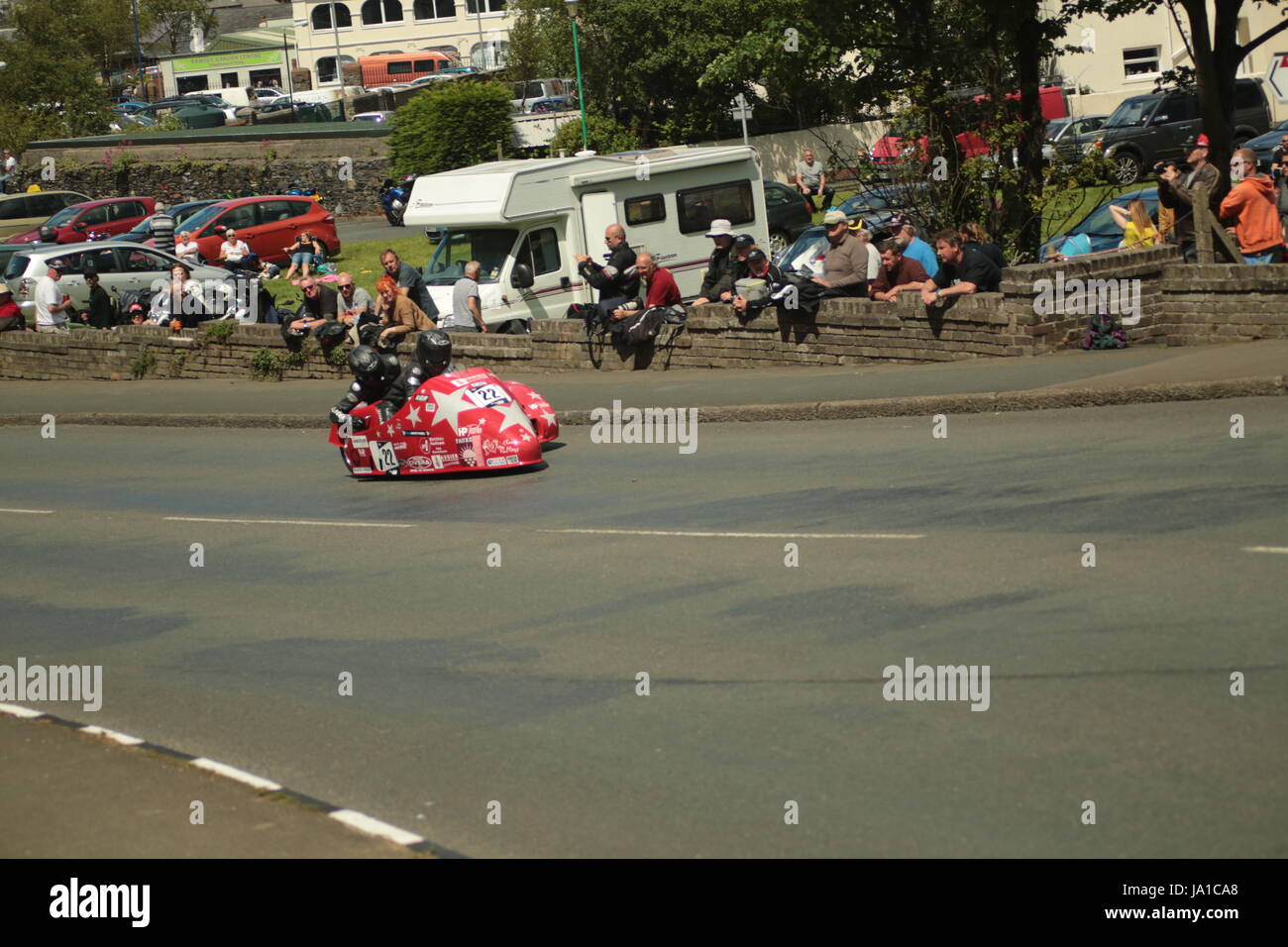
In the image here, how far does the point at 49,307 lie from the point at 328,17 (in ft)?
259

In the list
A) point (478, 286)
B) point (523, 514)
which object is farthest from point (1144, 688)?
point (478, 286)

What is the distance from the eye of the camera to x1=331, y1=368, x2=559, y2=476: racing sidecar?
14.6 meters

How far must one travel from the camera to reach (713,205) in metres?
25.6

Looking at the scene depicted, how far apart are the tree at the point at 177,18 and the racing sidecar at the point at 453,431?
101 m

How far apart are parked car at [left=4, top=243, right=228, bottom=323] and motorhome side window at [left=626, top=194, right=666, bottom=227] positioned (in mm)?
10637

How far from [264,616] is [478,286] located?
44.4ft

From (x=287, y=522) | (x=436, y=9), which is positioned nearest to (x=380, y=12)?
(x=436, y=9)

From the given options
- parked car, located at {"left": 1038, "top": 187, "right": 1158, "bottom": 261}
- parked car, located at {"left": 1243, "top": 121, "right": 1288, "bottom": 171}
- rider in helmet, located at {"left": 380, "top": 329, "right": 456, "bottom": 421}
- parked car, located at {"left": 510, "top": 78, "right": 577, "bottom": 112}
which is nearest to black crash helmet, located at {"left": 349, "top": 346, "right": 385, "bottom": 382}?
rider in helmet, located at {"left": 380, "top": 329, "right": 456, "bottom": 421}

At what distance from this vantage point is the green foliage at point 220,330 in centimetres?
2519

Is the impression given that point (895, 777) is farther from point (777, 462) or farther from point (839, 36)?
point (839, 36)

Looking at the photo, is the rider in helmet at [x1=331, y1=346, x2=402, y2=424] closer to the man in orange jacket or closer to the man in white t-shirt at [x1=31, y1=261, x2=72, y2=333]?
the man in orange jacket

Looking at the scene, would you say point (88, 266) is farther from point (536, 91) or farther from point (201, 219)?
point (536, 91)

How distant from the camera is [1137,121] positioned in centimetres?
3819

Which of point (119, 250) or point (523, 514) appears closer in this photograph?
point (523, 514)
